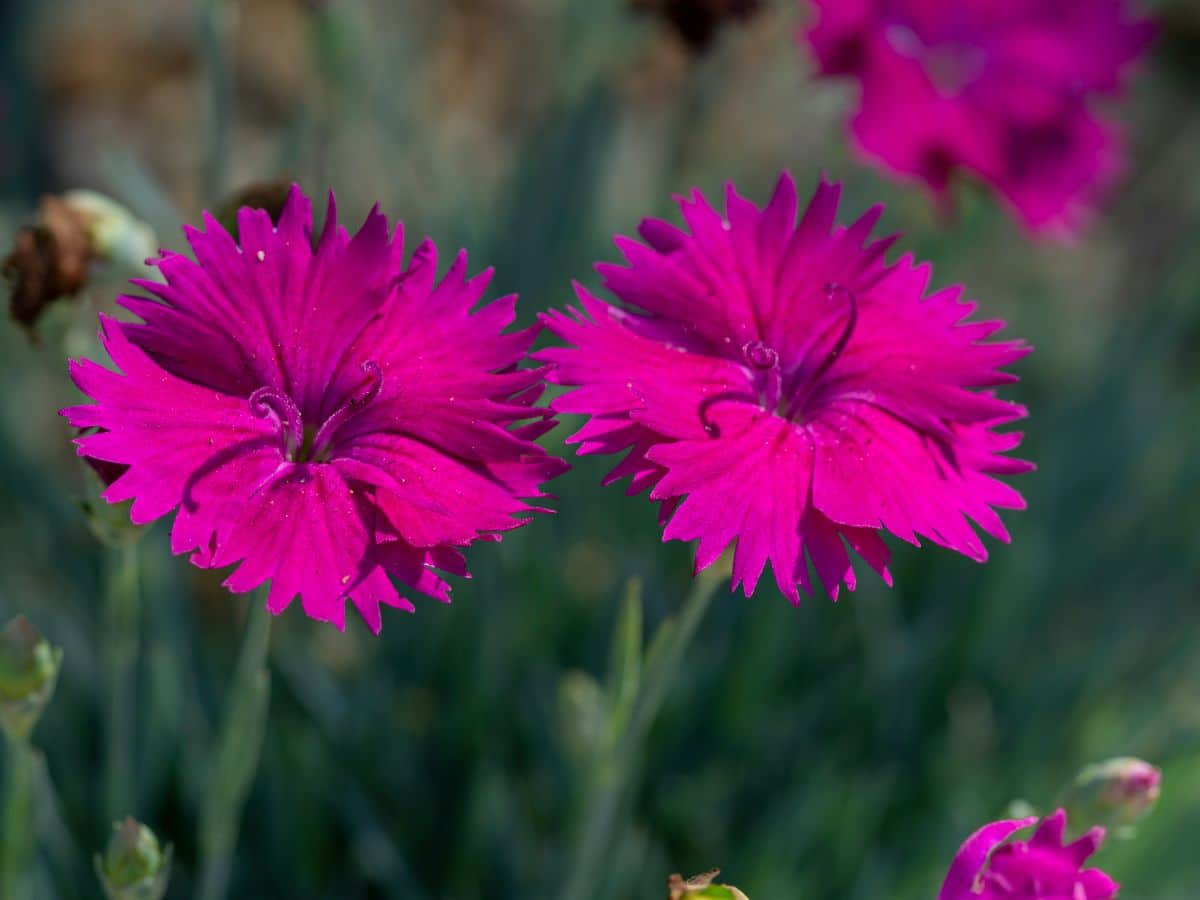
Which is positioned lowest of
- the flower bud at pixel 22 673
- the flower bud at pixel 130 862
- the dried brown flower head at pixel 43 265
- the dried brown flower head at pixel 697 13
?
the flower bud at pixel 130 862

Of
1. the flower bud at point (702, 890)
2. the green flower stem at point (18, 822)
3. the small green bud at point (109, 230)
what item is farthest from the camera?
the small green bud at point (109, 230)

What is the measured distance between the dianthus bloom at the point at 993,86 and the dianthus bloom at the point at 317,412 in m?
0.64

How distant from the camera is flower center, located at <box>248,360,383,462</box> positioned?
73 centimetres

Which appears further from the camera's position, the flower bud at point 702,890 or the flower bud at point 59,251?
the flower bud at point 59,251

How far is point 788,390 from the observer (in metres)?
0.81

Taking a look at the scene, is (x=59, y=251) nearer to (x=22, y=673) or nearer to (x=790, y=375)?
(x=22, y=673)

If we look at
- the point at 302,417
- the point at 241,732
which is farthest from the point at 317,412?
the point at 241,732

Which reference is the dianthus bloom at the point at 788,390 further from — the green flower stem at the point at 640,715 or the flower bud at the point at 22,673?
the flower bud at the point at 22,673

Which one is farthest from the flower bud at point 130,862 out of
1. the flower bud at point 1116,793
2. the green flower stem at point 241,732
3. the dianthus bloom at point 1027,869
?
the flower bud at point 1116,793

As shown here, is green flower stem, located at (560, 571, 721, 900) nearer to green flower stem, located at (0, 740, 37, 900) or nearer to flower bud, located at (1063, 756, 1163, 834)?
flower bud, located at (1063, 756, 1163, 834)

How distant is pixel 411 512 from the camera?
683 millimetres

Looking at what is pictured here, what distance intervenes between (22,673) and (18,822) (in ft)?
0.62

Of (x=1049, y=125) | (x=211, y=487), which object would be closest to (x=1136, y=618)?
(x=1049, y=125)

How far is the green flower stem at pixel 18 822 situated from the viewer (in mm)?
802
